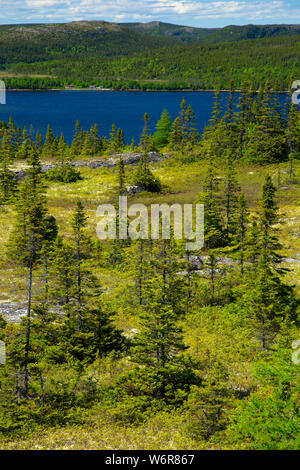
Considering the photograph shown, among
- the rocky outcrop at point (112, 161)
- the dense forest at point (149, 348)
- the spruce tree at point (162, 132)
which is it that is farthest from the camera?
the spruce tree at point (162, 132)

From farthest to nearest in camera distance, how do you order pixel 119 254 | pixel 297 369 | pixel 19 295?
pixel 119 254 → pixel 19 295 → pixel 297 369

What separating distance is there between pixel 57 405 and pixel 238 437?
8.95m

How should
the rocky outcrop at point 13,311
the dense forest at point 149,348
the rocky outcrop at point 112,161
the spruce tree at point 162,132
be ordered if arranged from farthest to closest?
the spruce tree at point 162,132
the rocky outcrop at point 112,161
the rocky outcrop at point 13,311
the dense forest at point 149,348

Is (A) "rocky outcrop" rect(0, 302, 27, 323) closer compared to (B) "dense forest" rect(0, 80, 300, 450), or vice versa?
(B) "dense forest" rect(0, 80, 300, 450)

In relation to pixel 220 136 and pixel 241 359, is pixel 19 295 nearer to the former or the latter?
pixel 241 359

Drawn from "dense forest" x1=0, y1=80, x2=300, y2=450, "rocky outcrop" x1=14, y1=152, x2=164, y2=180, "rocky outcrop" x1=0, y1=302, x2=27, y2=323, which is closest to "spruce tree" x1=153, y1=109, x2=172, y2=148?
"rocky outcrop" x1=14, y1=152, x2=164, y2=180

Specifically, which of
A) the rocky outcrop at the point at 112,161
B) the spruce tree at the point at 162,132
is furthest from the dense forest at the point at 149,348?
the spruce tree at the point at 162,132

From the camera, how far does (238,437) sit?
47.6 ft

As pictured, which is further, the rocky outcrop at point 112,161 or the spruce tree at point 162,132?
the spruce tree at point 162,132

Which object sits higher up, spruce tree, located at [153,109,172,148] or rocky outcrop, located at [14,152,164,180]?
spruce tree, located at [153,109,172,148]

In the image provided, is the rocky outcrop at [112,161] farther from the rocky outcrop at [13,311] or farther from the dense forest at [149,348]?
the rocky outcrop at [13,311]

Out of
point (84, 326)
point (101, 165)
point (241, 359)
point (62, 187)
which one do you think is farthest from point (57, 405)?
point (101, 165)

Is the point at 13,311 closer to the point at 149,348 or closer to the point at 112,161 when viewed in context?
the point at 149,348

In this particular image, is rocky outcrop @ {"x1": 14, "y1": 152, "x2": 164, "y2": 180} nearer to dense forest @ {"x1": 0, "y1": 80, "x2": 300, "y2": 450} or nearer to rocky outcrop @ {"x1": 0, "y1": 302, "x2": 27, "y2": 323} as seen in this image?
dense forest @ {"x1": 0, "y1": 80, "x2": 300, "y2": 450}
